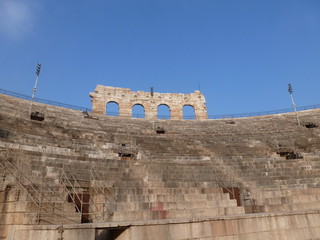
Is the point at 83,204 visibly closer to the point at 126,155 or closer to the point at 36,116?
the point at 126,155

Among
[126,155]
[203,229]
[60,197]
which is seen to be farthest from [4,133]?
[203,229]

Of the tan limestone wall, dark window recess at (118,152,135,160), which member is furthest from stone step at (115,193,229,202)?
dark window recess at (118,152,135,160)

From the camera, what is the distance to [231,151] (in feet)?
57.9

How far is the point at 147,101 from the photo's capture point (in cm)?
3253

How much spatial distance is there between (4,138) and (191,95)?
2564 cm

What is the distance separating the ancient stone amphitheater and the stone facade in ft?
25.8

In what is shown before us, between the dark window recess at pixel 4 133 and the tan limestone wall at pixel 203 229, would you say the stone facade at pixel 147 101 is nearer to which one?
the dark window recess at pixel 4 133

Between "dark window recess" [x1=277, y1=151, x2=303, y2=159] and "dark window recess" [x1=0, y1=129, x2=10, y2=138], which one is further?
"dark window recess" [x1=277, y1=151, x2=303, y2=159]

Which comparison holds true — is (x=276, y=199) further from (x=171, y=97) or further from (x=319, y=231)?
(x=171, y=97)

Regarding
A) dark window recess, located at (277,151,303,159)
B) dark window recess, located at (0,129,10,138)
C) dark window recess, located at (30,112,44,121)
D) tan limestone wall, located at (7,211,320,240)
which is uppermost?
dark window recess, located at (30,112,44,121)

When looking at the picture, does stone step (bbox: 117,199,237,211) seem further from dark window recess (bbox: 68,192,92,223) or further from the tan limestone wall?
the tan limestone wall

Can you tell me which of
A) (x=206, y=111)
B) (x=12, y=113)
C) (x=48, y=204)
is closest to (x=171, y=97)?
(x=206, y=111)

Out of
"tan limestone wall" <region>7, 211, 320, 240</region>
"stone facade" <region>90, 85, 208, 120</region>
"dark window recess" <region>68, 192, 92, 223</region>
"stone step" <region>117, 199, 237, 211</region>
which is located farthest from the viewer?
"stone facade" <region>90, 85, 208, 120</region>

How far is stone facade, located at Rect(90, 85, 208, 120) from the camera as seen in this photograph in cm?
3061
